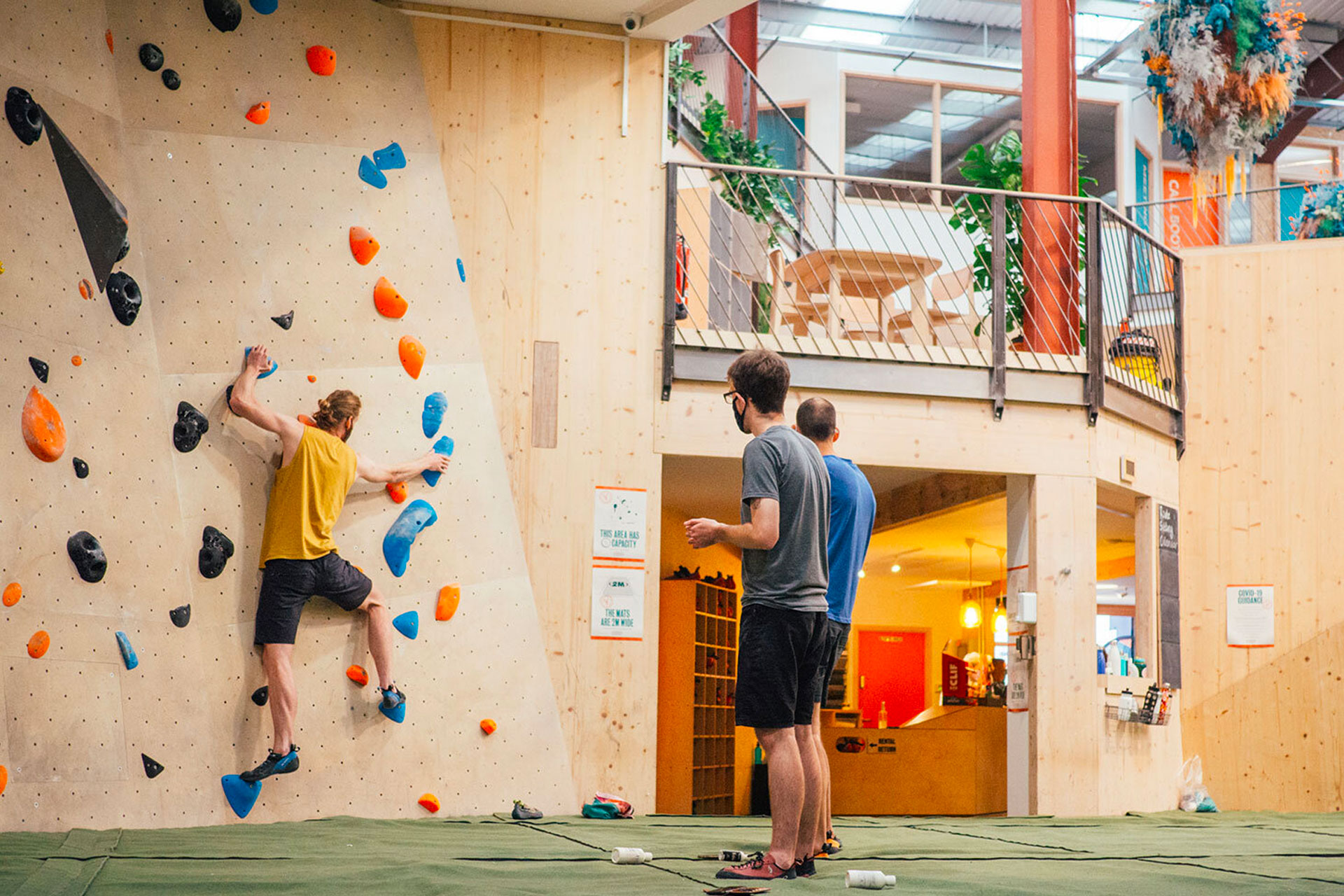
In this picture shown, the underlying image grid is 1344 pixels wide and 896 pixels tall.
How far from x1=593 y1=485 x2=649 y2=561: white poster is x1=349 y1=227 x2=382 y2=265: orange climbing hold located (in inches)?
61.0

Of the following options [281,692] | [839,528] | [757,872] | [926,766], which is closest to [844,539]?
[839,528]

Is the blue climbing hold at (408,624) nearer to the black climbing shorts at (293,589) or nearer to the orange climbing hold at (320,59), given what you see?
the black climbing shorts at (293,589)

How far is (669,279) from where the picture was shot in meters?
6.49

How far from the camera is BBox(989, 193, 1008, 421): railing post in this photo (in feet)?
22.9

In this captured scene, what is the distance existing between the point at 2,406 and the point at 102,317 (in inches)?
23.1

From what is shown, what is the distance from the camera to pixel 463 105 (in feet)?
20.6

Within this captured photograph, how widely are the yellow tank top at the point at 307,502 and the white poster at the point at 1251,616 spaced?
5.54 meters

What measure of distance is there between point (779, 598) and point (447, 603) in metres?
2.80

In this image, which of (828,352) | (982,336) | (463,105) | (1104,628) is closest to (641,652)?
(828,352)

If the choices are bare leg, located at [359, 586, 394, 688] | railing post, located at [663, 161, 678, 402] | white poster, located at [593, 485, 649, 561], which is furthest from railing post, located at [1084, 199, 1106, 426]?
bare leg, located at [359, 586, 394, 688]

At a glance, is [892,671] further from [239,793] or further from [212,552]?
[212,552]

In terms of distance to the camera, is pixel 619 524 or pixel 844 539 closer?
pixel 844 539

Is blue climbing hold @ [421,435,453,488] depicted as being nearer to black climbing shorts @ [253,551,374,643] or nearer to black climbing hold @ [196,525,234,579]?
black climbing shorts @ [253,551,374,643]

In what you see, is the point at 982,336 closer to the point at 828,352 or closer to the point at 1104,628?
the point at 828,352
